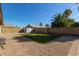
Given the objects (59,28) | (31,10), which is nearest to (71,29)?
(59,28)

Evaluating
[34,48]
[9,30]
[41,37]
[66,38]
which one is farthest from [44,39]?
[9,30]

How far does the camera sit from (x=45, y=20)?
3.33 meters

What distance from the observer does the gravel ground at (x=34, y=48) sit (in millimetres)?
3234

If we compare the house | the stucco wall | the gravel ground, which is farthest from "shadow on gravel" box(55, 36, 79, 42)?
the stucco wall

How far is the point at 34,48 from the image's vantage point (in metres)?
3.28

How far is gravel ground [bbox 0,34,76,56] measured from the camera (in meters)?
3.23

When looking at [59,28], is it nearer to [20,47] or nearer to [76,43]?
[76,43]

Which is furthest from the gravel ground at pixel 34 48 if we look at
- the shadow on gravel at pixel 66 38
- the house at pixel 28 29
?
the house at pixel 28 29

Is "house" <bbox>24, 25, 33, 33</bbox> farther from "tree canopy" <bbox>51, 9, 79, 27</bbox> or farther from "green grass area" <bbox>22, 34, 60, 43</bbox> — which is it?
"tree canopy" <bbox>51, 9, 79, 27</bbox>

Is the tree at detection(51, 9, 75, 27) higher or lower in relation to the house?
higher

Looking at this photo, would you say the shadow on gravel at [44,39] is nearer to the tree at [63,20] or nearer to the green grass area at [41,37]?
the green grass area at [41,37]

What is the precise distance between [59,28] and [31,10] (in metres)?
0.49

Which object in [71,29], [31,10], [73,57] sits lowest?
[73,57]

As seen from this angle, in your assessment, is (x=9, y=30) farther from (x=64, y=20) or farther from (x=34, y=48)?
(x=64, y=20)
